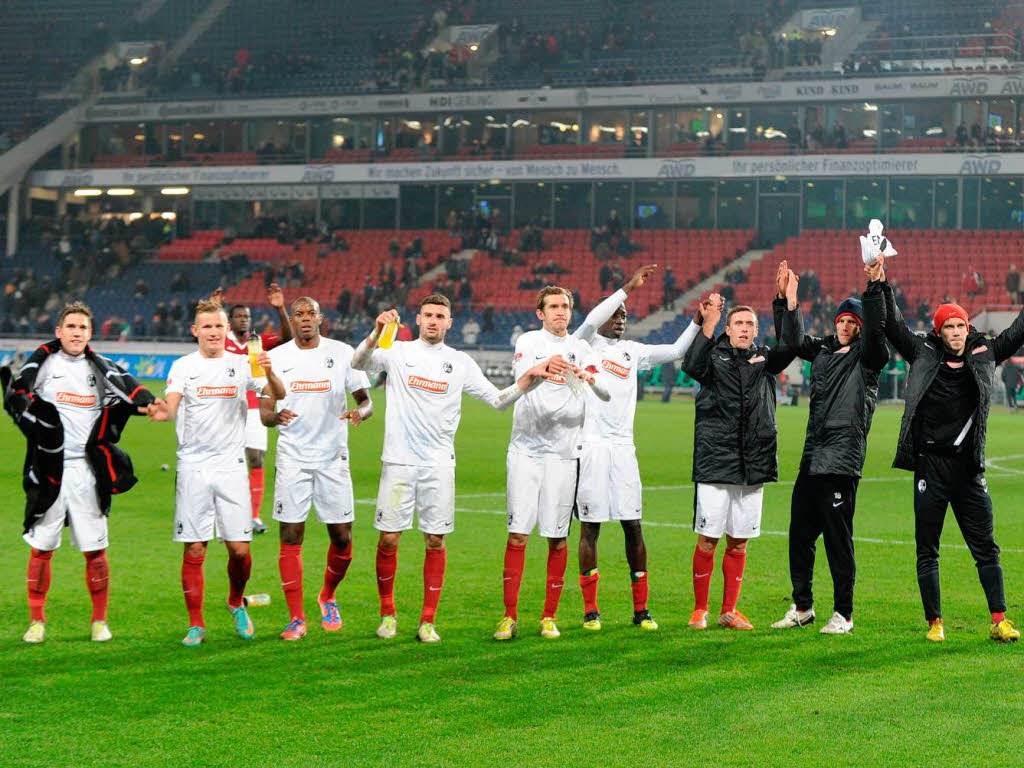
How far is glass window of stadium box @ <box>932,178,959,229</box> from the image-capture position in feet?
160

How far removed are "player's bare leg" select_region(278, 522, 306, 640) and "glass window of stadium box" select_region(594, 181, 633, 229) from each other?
45602mm

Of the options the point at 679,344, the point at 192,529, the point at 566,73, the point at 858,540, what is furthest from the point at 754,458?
the point at 566,73

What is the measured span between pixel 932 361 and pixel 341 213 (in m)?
50.4

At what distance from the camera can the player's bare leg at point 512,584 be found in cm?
848

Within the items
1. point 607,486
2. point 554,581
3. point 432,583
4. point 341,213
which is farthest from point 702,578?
point 341,213

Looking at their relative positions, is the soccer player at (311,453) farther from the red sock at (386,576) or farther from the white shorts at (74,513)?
the white shorts at (74,513)

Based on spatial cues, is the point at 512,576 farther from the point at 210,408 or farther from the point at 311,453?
the point at 210,408

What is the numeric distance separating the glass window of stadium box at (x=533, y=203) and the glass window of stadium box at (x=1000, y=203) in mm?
16673

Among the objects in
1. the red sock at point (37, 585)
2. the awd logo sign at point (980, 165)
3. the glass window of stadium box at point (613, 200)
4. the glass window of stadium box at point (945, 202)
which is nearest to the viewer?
the red sock at point (37, 585)

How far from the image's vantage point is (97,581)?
8.37 meters

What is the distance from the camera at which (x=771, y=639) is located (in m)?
8.50

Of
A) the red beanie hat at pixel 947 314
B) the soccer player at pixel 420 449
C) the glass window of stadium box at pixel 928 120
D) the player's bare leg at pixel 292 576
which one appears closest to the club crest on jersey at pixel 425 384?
the soccer player at pixel 420 449

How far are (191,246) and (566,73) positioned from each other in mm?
17431

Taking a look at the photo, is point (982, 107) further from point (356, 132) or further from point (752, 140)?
point (356, 132)
